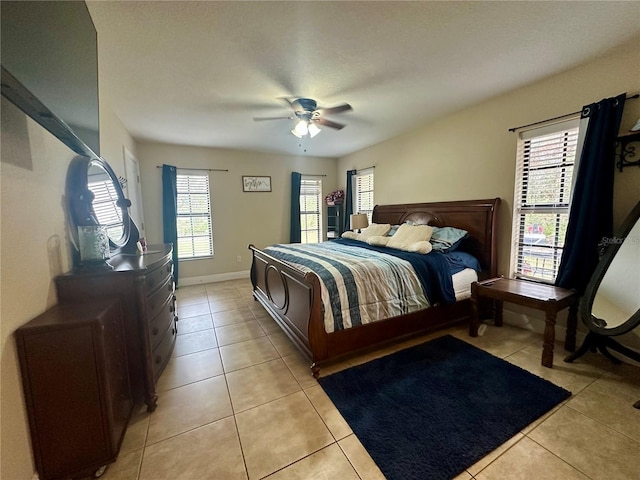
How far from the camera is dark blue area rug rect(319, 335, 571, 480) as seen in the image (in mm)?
1350

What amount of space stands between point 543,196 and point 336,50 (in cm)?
244

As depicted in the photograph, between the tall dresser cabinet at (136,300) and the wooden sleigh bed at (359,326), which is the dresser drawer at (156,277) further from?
the wooden sleigh bed at (359,326)

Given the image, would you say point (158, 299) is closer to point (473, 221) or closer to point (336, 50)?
point (336, 50)

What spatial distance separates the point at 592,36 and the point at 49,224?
3.78 metres

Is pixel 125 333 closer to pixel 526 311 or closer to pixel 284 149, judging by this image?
pixel 526 311

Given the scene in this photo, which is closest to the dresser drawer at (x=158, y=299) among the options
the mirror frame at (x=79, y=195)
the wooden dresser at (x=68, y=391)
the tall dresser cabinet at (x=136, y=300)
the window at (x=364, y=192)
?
the tall dresser cabinet at (x=136, y=300)

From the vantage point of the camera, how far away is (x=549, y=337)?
6.71 ft

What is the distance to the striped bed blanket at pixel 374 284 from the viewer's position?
2.05m

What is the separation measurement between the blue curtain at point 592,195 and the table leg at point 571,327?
17 centimetres

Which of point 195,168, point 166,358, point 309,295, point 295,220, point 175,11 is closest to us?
point 175,11

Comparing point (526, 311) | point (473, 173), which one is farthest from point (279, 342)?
point (473, 173)

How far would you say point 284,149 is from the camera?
4.86 m

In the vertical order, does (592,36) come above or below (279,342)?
above

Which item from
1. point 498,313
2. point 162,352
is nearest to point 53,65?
point 162,352
